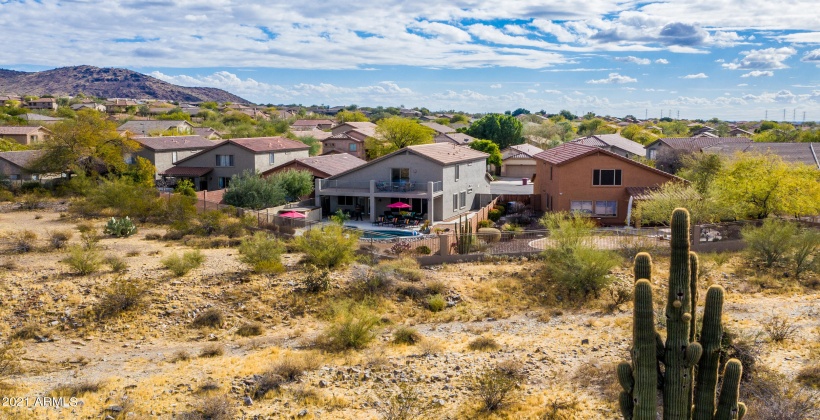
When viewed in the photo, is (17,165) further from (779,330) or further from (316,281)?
(779,330)

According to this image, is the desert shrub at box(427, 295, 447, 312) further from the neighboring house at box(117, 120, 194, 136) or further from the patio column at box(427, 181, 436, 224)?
the neighboring house at box(117, 120, 194, 136)

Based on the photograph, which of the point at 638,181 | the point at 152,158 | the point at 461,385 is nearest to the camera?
the point at 461,385

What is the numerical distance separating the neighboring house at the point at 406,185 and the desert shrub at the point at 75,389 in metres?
28.8

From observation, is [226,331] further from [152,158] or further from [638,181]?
[152,158]

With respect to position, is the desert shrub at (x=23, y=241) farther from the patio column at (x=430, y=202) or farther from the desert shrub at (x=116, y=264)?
the patio column at (x=430, y=202)

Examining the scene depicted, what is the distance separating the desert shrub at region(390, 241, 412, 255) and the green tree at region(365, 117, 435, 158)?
39633mm

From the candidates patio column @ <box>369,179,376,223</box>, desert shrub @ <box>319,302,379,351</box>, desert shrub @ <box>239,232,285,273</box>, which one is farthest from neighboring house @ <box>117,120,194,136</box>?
desert shrub @ <box>319,302,379,351</box>

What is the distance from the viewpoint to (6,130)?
7606cm

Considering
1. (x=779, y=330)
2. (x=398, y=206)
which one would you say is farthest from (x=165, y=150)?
(x=779, y=330)

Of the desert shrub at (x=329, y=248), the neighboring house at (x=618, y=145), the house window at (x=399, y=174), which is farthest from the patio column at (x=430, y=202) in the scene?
the neighboring house at (x=618, y=145)

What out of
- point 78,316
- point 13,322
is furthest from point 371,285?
point 13,322

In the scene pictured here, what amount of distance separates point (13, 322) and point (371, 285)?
43.2 feet

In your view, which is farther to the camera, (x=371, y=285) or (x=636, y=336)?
(x=371, y=285)

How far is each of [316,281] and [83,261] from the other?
976 cm
